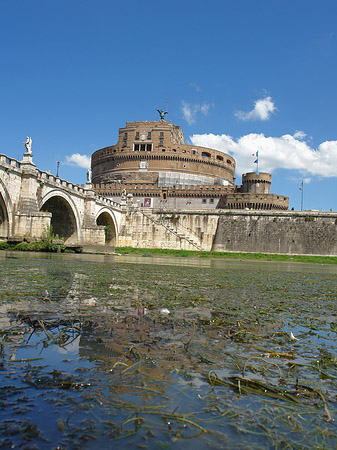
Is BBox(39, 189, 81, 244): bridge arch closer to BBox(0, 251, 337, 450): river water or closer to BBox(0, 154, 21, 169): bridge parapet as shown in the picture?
BBox(0, 154, 21, 169): bridge parapet

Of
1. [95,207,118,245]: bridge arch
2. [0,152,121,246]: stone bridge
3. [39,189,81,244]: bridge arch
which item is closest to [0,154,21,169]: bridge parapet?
[0,152,121,246]: stone bridge

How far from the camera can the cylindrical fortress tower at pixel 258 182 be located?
6309 centimetres

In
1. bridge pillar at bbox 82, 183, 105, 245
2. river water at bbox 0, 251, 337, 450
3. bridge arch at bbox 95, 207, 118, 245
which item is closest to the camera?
river water at bbox 0, 251, 337, 450

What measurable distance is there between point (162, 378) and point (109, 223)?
155ft

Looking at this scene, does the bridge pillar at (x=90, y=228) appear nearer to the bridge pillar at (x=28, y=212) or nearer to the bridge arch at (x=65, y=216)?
the bridge arch at (x=65, y=216)

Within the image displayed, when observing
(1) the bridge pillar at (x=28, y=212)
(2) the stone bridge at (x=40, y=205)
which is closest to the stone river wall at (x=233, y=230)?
(2) the stone bridge at (x=40, y=205)

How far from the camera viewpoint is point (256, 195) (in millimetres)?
55719

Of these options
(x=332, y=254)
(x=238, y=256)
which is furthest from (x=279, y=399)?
(x=332, y=254)

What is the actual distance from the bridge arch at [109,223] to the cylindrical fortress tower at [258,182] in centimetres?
2618

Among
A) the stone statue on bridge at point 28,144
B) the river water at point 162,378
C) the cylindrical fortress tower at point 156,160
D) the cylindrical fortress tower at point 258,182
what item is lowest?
the river water at point 162,378

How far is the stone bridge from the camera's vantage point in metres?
25.8

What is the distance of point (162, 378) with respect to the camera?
9.54 ft

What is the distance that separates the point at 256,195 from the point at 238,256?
1865cm

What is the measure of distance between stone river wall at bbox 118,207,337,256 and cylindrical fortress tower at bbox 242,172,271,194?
15170mm
